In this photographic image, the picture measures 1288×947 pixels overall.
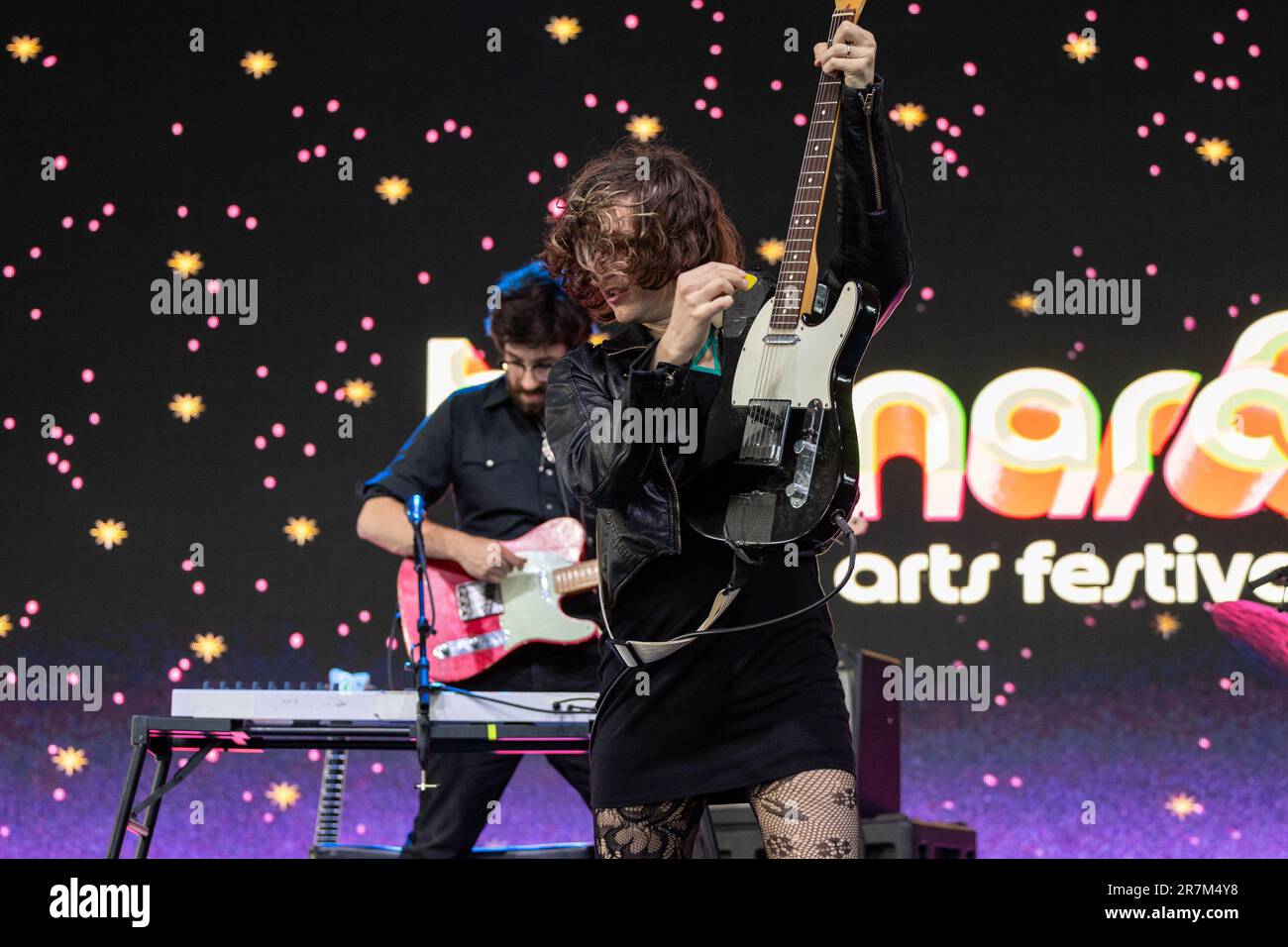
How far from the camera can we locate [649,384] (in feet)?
5.74

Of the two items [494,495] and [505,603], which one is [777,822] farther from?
[494,495]

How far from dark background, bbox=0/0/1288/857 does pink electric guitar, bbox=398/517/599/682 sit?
1.10m

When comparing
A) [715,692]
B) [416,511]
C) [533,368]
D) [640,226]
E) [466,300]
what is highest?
[466,300]

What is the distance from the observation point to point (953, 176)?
4.82 metres

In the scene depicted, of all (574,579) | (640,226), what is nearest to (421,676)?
(574,579)

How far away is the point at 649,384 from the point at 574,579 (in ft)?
6.30

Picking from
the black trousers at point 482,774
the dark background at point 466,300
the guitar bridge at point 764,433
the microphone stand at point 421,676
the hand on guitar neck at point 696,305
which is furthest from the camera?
the dark background at point 466,300

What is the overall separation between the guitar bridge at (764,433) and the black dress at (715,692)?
80 mm

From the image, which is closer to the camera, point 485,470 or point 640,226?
point 640,226

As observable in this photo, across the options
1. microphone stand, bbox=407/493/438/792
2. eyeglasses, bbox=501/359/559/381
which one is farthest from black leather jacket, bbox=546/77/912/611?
eyeglasses, bbox=501/359/559/381

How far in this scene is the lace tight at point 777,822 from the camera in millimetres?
1728

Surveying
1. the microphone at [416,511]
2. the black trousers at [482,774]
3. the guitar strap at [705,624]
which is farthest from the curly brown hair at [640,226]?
the black trousers at [482,774]

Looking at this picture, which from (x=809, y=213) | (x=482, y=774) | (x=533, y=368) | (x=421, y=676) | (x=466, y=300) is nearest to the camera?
(x=809, y=213)

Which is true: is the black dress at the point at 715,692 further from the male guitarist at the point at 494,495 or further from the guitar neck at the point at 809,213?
the male guitarist at the point at 494,495
